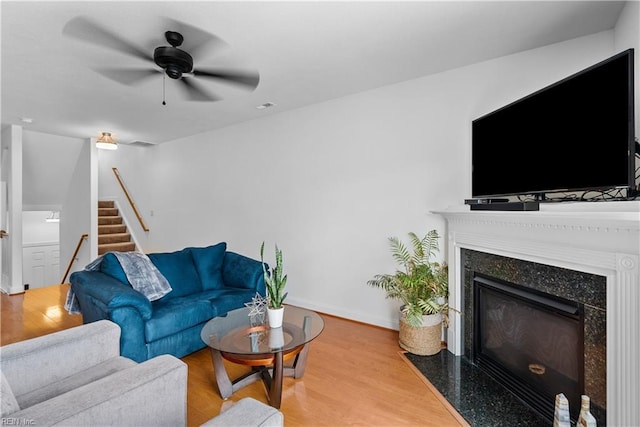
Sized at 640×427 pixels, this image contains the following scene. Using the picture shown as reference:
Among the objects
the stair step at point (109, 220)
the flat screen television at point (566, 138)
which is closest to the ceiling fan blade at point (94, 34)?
the flat screen television at point (566, 138)

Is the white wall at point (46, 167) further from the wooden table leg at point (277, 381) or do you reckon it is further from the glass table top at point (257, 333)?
the wooden table leg at point (277, 381)

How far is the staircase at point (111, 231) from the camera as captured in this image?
610 centimetres

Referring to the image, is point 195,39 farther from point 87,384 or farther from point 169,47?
point 87,384

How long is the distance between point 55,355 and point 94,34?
6.68 ft

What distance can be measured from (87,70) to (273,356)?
2919mm

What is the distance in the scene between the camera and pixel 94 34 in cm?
217

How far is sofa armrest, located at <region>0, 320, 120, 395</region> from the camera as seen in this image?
146 cm

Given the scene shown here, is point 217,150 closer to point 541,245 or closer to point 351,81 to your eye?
point 351,81

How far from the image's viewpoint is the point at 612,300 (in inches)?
57.6

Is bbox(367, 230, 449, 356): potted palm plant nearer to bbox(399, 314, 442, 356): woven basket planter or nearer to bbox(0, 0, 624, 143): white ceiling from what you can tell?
bbox(399, 314, 442, 356): woven basket planter

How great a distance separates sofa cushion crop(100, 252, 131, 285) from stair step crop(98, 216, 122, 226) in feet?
14.9

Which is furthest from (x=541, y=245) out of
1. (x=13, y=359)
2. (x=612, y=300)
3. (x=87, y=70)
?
(x=87, y=70)

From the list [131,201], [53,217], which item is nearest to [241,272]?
[131,201]

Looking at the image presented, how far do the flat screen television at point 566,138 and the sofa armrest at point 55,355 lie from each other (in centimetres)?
265
